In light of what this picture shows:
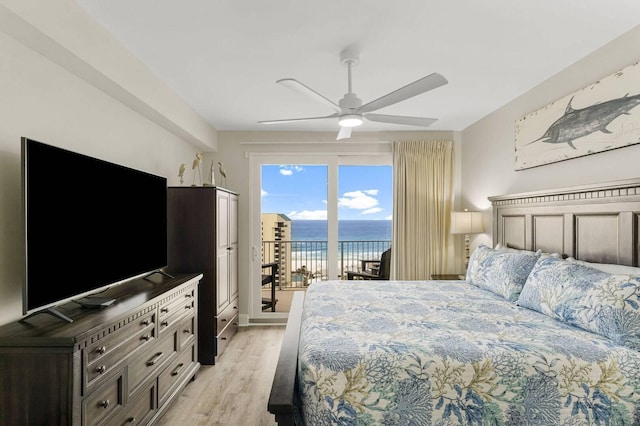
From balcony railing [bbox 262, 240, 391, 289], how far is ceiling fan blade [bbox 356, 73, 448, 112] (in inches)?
109

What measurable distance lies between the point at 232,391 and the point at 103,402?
130cm

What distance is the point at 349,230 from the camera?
500 cm

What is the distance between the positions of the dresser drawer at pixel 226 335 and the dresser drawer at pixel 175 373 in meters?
0.44

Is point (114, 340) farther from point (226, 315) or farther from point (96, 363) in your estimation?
point (226, 315)

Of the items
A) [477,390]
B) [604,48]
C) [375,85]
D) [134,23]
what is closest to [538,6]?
[604,48]

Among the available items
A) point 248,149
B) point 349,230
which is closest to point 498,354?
point 349,230

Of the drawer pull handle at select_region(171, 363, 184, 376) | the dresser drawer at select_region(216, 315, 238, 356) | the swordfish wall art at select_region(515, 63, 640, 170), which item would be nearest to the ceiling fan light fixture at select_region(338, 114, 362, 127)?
the swordfish wall art at select_region(515, 63, 640, 170)

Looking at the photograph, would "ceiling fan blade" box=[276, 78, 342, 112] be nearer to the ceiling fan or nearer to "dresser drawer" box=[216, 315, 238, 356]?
the ceiling fan

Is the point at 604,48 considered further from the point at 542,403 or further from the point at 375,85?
the point at 542,403

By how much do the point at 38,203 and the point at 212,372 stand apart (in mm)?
2279

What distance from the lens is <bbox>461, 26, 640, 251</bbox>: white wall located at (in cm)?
238

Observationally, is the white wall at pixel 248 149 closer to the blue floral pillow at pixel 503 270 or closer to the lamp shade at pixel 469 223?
the lamp shade at pixel 469 223

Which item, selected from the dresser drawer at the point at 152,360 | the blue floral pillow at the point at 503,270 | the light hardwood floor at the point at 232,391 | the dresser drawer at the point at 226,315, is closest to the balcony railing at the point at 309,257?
the dresser drawer at the point at 226,315

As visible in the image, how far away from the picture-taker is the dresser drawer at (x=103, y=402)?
1.71m
